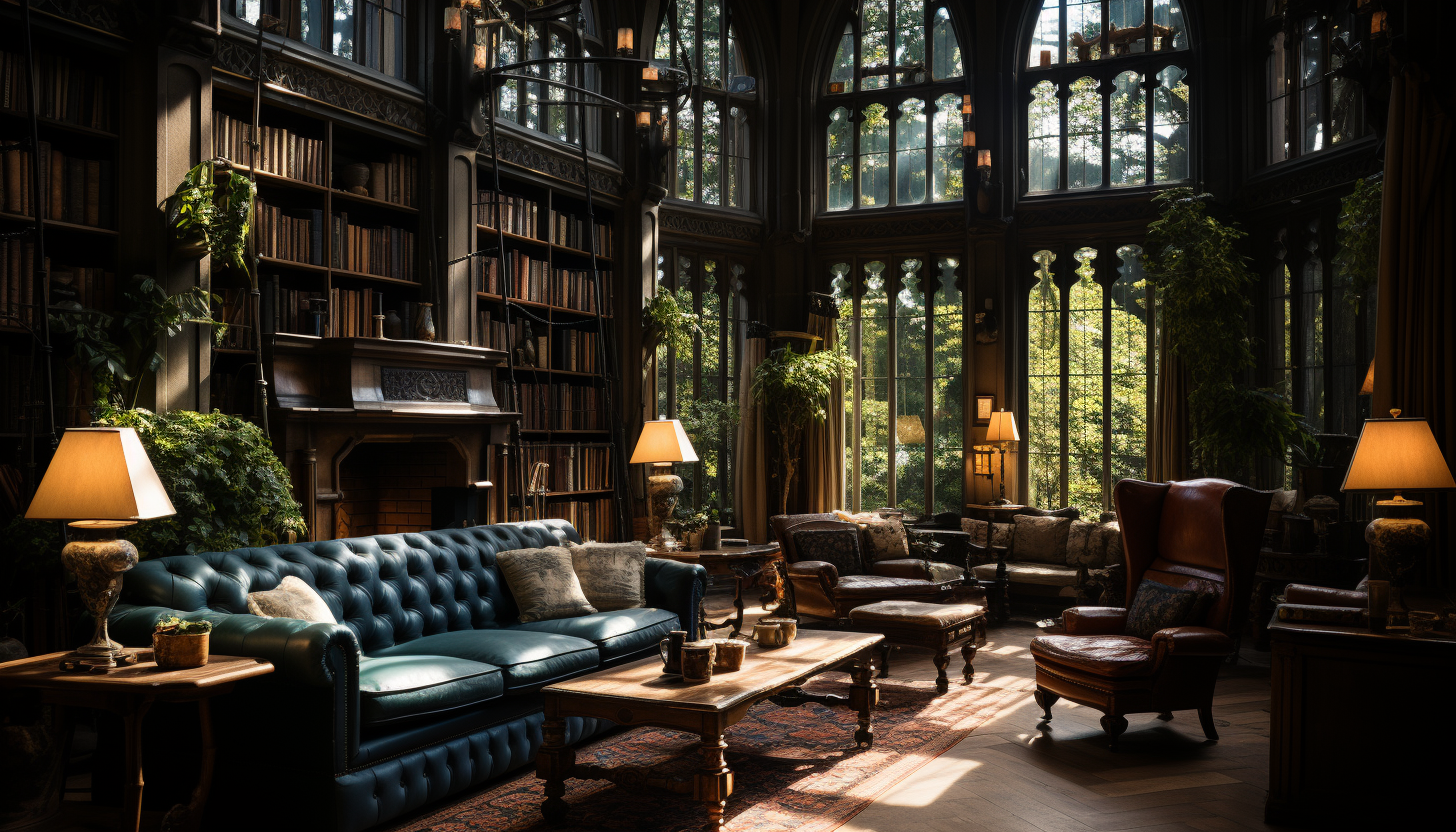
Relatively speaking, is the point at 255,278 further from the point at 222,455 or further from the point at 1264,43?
the point at 1264,43

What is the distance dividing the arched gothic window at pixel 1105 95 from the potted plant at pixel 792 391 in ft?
8.55

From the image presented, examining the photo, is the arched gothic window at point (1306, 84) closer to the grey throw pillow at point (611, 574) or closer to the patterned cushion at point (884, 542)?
the patterned cushion at point (884, 542)

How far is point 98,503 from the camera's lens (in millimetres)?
→ 3117

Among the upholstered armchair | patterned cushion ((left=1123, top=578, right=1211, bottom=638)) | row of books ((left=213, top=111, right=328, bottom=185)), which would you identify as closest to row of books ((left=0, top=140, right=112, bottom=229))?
row of books ((left=213, top=111, right=328, bottom=185))

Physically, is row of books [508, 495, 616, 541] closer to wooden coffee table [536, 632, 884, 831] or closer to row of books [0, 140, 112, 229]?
row of books [0, 140, 112, 229]

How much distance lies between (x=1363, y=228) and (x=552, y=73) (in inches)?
232

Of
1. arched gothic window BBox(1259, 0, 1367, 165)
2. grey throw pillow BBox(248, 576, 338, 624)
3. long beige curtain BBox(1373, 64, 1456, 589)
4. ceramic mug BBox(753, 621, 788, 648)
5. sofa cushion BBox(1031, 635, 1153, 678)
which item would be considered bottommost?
sofa cushion BBox(1031, 635, 1153, 678)

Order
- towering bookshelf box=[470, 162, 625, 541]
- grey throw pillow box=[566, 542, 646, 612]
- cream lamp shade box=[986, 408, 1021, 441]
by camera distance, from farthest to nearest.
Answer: cream lamp shade box=[986, 408, 1021, 441], towering bookshelf box=[470, 162, 625, 541], grey throw pillow box=[566, 542, 646, 612]

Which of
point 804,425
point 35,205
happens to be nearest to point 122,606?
point 35,205

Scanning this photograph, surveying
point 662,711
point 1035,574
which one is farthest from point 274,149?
point 1035,574

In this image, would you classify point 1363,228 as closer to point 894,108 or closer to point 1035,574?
point 1035,574

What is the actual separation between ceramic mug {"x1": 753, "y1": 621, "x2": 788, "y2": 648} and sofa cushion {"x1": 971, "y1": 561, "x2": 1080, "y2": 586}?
3718 millimetres

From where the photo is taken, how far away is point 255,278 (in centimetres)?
570

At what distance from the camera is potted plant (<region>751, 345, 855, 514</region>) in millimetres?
9586
